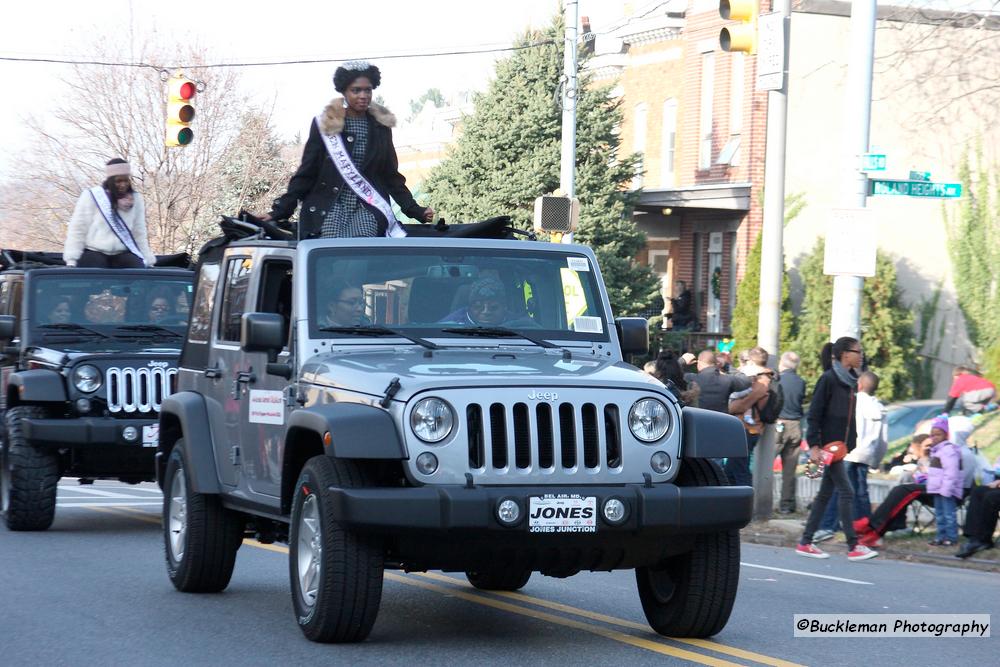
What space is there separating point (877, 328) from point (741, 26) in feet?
53.0

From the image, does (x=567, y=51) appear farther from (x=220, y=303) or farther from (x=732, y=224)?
(x=220, y=303)

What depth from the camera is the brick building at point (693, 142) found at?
3275 cm

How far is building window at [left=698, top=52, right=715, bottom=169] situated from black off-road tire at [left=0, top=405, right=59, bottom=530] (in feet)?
76.1

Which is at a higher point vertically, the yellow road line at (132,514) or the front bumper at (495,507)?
the front bumper at (495,507)

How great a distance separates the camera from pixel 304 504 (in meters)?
7.79

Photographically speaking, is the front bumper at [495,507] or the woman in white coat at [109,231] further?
the woman in white coat at [109,231]

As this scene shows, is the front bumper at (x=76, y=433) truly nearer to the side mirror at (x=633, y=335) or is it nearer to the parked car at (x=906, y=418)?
the side mirror at (x=633, y=335)

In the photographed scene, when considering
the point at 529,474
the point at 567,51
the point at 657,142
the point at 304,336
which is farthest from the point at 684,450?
the point at 657,142

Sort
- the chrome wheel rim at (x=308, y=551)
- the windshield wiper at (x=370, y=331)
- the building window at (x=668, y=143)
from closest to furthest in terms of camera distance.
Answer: the chrome wheel rim at (x=308, y=551), the windshield wiper at (x=370, y=331), the building window at (x=668, y=143)

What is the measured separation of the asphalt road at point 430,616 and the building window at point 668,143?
2447 cm

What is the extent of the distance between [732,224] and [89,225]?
2105 cm

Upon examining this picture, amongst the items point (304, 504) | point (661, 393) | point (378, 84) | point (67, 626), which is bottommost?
point (67, 626)

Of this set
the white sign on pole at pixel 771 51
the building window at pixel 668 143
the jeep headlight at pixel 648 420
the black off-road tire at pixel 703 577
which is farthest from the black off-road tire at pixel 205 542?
the building window at pixel 668 143

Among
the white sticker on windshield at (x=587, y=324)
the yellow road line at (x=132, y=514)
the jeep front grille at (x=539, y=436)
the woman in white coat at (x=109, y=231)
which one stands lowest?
the yellow road line at (x=132, y=514)
